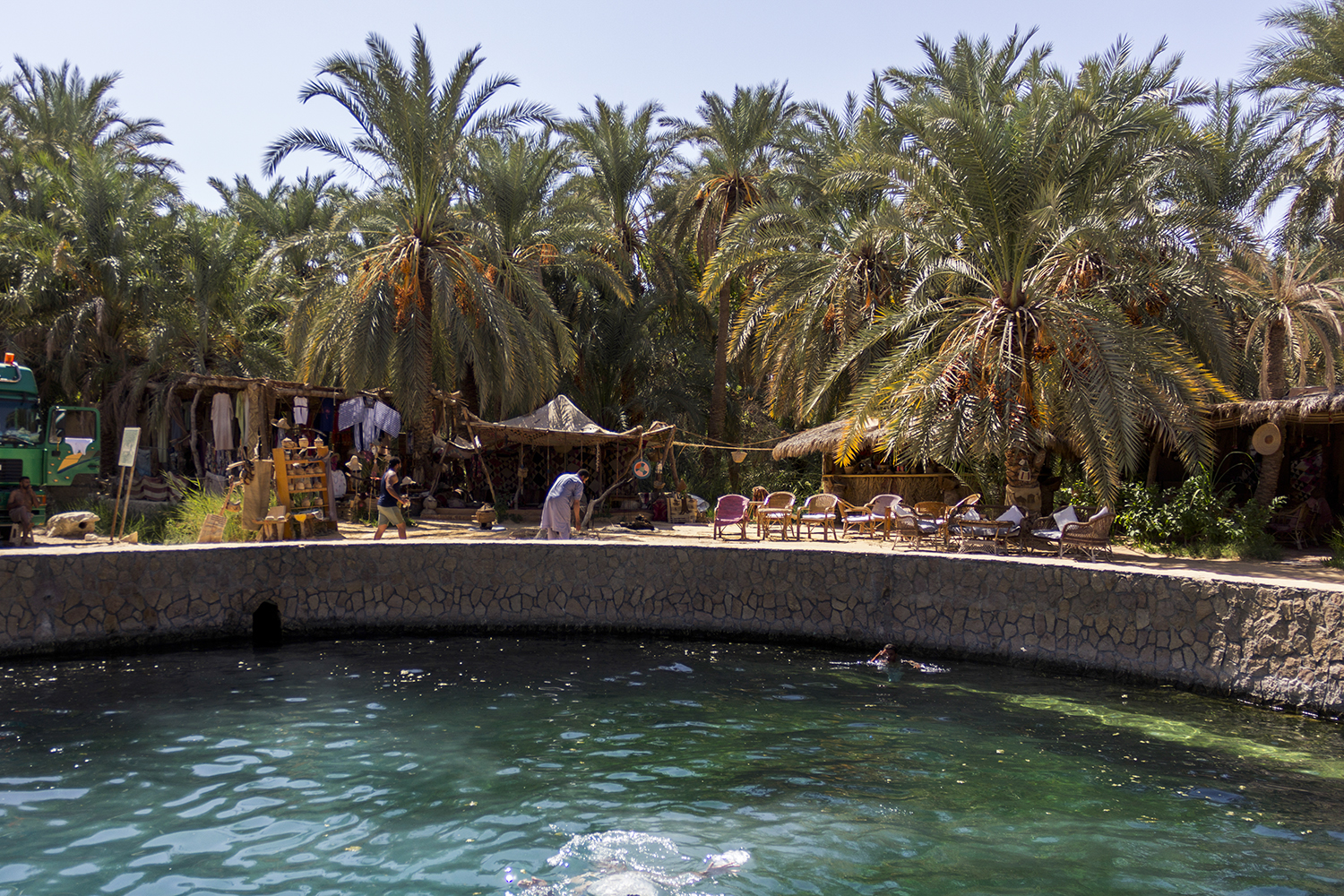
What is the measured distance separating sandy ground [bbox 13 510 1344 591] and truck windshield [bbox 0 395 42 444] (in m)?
1.72

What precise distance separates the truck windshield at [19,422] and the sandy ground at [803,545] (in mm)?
1719

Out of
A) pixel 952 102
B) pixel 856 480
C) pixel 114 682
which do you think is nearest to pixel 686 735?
pixel 114 682

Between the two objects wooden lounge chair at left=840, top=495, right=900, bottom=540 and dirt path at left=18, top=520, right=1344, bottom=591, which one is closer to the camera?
dirt path at left=18, top=520, right=1344, bottom=591

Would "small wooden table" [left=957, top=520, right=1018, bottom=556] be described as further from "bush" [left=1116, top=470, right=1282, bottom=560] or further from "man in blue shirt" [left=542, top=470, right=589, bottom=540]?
"man in blue shirt" [left=542, top=470, right=589, bottom=540]

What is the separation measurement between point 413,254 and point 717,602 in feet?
33.9

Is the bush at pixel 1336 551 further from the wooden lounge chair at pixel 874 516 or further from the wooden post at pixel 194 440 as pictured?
the wooden post at pixel 194 440

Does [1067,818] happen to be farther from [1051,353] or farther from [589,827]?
[1051,353]

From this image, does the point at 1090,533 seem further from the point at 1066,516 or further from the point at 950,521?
the point at 950,521

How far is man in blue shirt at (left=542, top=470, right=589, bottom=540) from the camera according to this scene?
46.7ft

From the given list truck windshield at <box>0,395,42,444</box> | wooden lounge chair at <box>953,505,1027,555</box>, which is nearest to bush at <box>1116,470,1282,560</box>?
wooden lounge chair at <box>953,505,1027,555</box>

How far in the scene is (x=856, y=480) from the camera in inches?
842

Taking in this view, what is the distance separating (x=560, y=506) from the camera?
14266 mm

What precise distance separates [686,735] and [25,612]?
8.21 m

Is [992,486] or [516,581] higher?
[992,486]
